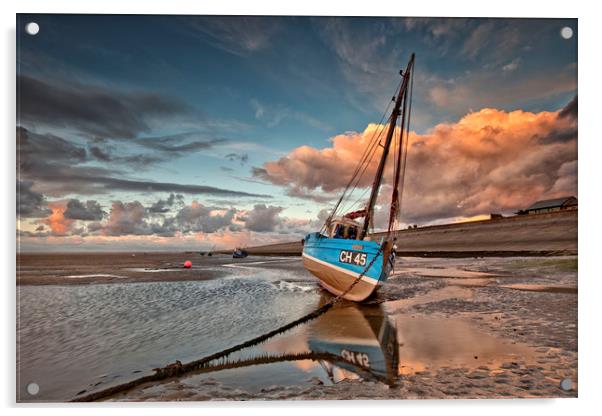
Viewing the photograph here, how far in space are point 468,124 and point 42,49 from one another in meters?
8.93

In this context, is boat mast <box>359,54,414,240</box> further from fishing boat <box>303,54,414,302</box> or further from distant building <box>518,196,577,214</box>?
distant building <box>518,196,577,214</box>

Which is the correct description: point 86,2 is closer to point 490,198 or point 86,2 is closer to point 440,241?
point 490,198

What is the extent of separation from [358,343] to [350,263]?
11.9 feet

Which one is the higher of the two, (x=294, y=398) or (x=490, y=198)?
(x=490, y=198)

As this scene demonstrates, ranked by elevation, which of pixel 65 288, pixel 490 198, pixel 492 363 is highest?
pixel 490 198

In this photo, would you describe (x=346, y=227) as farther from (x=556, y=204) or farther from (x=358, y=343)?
(x=556, y=204)

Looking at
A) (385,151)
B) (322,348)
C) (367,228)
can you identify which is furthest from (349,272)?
(322,348)

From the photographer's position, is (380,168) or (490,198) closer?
(490,198)

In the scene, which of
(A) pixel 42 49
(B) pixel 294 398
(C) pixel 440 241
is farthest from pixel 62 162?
(C) pixel 440 241

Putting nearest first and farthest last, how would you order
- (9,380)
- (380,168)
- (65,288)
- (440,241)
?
(9,380)
(380,168)
(65,288)
(440,241)

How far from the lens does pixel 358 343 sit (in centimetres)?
729

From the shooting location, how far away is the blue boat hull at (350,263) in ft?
33.1

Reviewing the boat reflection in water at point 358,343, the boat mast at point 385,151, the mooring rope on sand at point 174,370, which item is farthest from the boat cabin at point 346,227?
the mooring rope on sand at point 174,370
